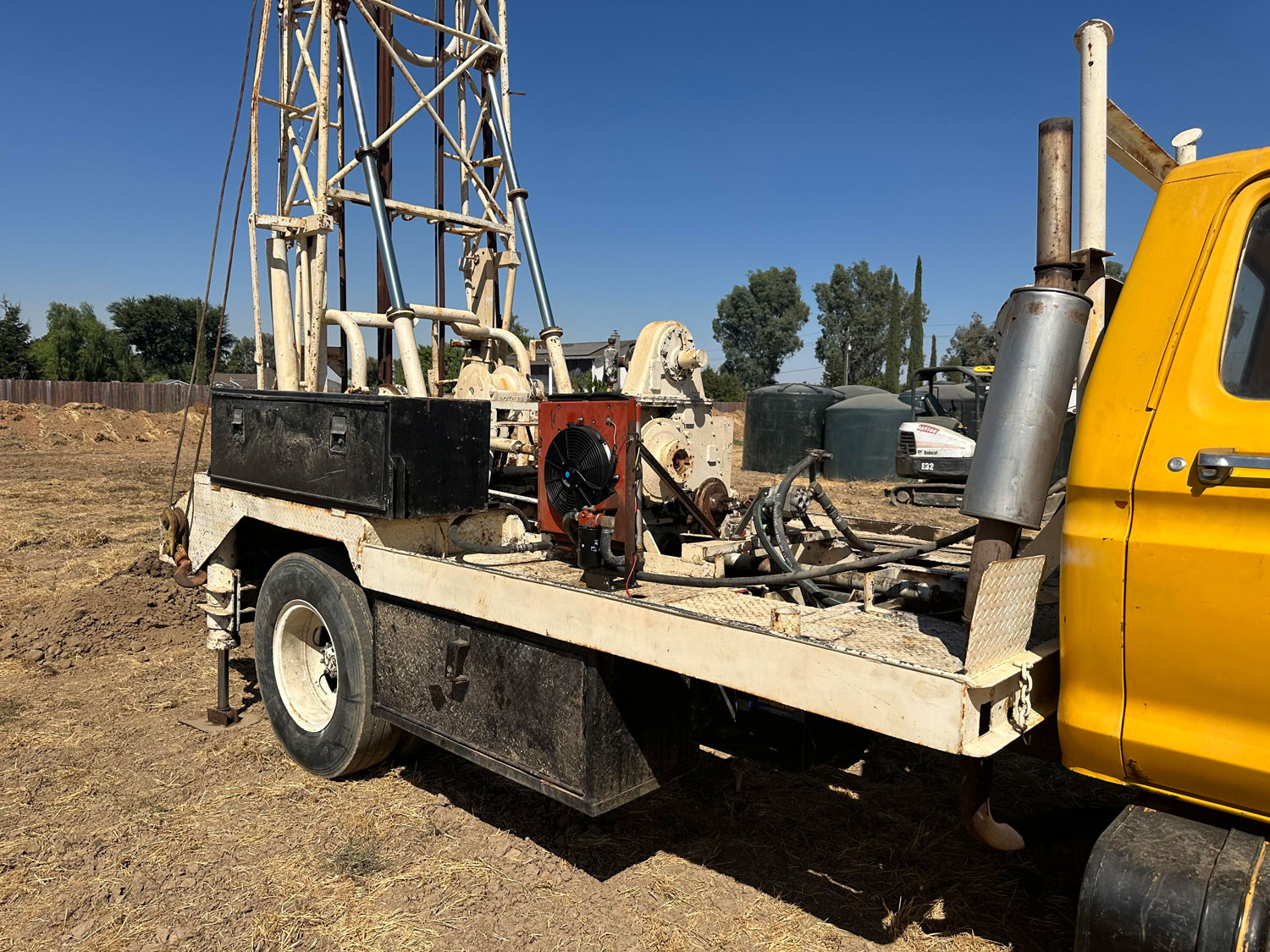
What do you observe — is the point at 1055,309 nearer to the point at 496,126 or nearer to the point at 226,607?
the point at 226,607

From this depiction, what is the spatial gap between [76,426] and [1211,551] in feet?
101

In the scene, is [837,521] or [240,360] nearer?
[837,521]

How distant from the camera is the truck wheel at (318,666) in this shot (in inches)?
151

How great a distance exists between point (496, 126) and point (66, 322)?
203 ft

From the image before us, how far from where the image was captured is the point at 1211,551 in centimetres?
187

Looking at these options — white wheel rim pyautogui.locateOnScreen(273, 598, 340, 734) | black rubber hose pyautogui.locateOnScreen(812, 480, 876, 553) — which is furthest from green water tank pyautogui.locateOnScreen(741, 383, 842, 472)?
white wheel rim pyautogui.locateOnScreen(273, 598, 340, 734)

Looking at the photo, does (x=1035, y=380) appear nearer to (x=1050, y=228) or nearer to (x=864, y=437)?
(x=1050, y=228)

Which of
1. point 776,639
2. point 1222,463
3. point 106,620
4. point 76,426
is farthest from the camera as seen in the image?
point 76,426

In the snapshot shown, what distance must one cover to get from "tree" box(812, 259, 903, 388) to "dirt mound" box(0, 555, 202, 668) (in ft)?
197

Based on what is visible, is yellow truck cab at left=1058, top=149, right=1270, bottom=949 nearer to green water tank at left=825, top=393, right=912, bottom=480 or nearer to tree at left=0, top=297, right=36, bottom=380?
green water tank at left=825, top=393, right=912, bottom=480

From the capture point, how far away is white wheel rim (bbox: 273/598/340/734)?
4297 mm

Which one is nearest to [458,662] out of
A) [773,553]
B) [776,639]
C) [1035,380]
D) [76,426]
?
[773,553]

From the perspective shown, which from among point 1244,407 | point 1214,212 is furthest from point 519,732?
point 1214,212

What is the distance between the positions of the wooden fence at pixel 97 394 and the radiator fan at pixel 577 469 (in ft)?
113
